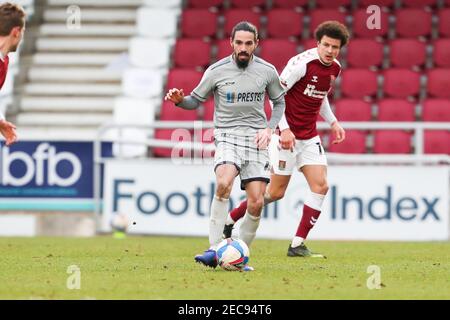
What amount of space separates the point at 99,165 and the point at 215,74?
509 centimetres

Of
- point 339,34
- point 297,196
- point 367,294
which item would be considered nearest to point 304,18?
point 297,196

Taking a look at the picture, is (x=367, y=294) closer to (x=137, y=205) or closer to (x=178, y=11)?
(x=137, y=205)

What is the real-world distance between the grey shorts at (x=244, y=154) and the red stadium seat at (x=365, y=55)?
8248 millimetres

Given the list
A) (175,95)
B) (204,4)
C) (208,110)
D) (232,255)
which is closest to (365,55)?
(208,110)

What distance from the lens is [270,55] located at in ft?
55.9

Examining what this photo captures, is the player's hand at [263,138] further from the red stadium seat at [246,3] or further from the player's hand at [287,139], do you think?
the red stadium seat at [246,3]

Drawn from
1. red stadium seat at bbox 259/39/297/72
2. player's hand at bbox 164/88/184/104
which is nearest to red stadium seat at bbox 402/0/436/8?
red stadium seat at bbox 259/39/297/72

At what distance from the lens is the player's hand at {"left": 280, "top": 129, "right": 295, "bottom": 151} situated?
9.85 m

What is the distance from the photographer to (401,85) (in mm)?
16734

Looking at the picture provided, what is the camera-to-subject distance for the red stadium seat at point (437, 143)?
1514 centimetres

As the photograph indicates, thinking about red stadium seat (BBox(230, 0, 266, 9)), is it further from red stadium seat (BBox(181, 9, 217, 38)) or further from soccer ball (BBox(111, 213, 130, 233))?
soccer ball (BBox(111, 213, 130, 233))

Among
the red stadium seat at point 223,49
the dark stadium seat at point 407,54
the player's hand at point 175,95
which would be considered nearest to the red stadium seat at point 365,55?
the dark stadium seat at point 407,54

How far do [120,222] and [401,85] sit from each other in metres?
5.09

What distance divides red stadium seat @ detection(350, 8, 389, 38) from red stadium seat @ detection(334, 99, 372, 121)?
1.76 metres
